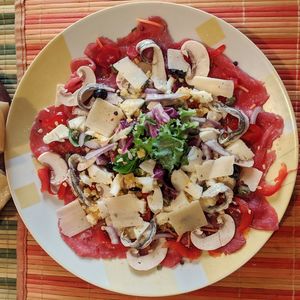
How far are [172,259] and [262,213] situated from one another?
1.31ft

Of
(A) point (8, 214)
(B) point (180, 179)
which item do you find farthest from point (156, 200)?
(A) point (8, 214)

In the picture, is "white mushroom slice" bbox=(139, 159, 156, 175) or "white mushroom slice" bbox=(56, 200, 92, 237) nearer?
"white mushroom slice" bbox=(139, 159, 156, 175)

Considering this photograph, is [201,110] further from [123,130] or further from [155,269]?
[155,269]

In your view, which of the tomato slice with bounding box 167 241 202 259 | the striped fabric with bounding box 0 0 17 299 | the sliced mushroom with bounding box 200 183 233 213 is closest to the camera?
the sliced mushroom with bounding box 200 183 233 213

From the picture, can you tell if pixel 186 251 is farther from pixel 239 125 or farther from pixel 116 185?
pixel 239 125

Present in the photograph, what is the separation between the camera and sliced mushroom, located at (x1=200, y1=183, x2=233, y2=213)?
2080mm

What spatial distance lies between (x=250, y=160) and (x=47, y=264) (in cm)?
100

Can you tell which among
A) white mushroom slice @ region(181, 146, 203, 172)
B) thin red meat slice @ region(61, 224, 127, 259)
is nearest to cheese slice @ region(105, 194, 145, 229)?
thin red meat slice @ region(61, 224, 127, 259)

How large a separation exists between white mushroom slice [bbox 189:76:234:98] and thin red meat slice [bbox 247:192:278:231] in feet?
1.34

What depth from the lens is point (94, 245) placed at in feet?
7.44

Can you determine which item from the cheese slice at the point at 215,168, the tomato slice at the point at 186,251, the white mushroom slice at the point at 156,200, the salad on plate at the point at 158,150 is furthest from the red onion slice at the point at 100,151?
the tomato slice at the point at 186,251

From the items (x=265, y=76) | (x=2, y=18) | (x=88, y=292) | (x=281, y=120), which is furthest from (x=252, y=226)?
(x=2, y=18)

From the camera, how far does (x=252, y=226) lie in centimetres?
213

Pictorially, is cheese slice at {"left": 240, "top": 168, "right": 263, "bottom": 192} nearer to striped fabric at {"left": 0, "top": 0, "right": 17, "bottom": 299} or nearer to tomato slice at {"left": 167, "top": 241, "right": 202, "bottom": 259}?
tomato slice at {"left": 167, "top": 241, "right": 202, "bottom": 259}
